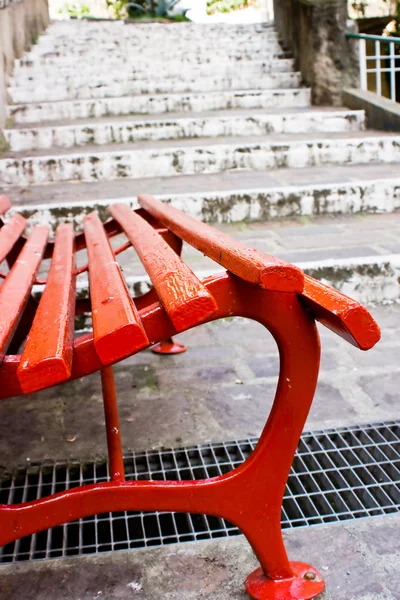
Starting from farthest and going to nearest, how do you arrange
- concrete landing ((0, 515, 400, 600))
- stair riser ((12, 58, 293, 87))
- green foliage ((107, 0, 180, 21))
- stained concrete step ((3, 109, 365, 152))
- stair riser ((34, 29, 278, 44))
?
green foliage ((107, 0, 180, 21)), stair riser ((34, 29, 278, 44)), stair riser ((12, 58, 293, 87)), stained concrete step ((3, 109, 365, 152)), concrete landing ((0, 515, 400, 600))

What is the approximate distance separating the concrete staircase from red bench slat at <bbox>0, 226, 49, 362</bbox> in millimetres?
945

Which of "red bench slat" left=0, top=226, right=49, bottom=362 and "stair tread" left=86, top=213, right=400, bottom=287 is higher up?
"red bench slat" left=0, top=226, right=49, bottom=362

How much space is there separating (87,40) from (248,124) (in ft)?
13.0

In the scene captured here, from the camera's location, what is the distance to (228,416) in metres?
2.33

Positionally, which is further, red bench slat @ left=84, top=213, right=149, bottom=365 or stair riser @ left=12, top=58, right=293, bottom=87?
stair riser @ left=12, top=58, right=293, bottom=87

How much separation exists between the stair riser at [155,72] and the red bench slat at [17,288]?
5113mm

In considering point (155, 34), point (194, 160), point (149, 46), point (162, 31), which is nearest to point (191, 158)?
point (194, 160)

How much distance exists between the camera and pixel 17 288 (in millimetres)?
1699

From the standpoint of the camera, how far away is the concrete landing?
1493 mm

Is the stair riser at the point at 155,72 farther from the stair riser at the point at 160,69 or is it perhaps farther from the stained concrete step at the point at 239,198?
the stained concrete step at the point at 239,198

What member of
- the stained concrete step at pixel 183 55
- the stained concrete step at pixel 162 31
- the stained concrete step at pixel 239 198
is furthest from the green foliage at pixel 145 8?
the stained concrete step at pixel 239 198

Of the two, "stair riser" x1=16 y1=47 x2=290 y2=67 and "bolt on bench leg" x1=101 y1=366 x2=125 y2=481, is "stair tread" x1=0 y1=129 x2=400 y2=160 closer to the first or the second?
"stair riser" x1=16 y1=47 x2=290 y2=67

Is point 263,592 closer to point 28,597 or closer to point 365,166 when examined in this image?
point 28,597

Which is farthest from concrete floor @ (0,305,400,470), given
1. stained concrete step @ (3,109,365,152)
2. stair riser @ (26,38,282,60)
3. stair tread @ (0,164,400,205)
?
stair riser @ (26,38,282,60)
